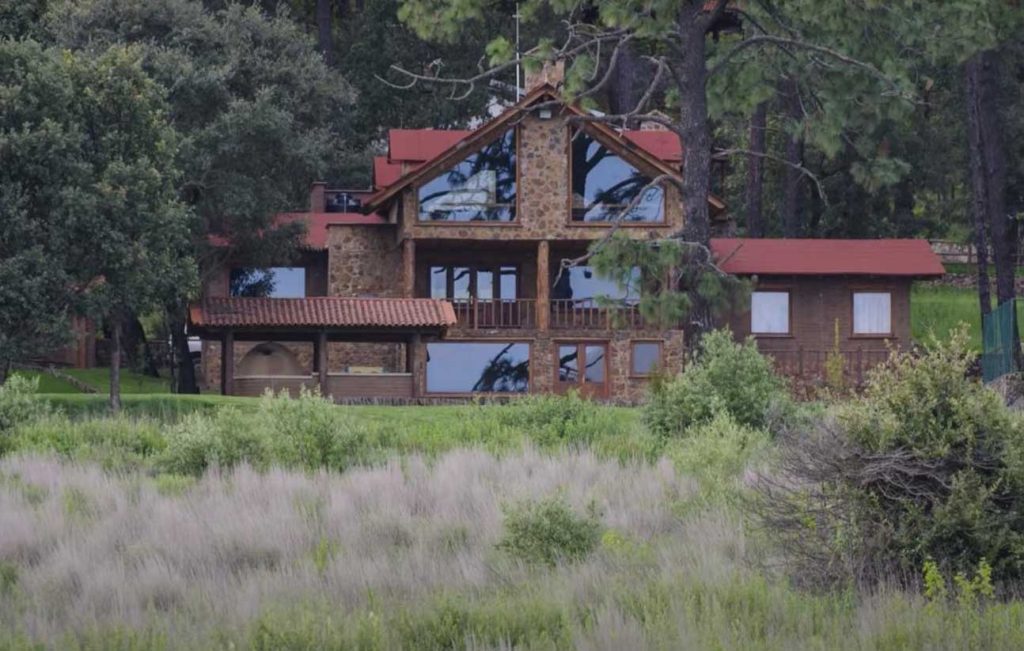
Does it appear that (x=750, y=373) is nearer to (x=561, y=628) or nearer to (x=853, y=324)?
(x=561, y=628)

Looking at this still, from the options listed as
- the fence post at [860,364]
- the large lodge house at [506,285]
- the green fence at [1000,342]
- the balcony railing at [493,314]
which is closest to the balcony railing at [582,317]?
the large lodge house at [506,285]

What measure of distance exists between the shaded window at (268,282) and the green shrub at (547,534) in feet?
122

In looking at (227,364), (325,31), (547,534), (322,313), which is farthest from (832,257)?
(547,534)

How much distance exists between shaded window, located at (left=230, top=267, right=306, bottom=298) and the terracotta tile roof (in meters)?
4.96

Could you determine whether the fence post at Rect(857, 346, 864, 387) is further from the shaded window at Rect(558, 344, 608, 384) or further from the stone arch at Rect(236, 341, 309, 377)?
the stone arch at Rect(236, 341, 309, 377)

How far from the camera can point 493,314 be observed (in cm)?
4988

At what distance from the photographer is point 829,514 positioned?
1396 centimetres

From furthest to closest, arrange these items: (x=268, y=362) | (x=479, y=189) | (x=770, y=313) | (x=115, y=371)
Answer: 1. (x=770, y=313)
2. (x=479, y=189)
3. (x=268, y=362)
4. (x=115, y=371)

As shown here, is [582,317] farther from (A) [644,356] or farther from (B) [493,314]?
(B) [493,314]

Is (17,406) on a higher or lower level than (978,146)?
lower

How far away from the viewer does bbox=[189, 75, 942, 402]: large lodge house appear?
47.0m

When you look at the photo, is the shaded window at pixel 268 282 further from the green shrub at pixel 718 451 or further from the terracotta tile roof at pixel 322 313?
the green shrub at pixel 718 451

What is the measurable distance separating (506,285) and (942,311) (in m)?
13.3

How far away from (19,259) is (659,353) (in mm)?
19577
